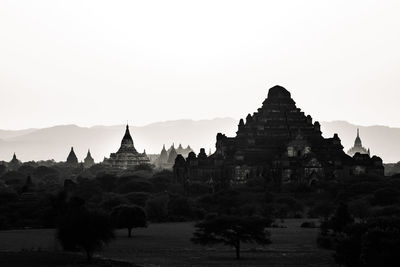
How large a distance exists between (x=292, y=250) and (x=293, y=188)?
260ft

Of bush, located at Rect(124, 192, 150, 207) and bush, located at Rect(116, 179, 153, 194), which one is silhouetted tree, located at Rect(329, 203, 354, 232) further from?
bush, located at Rect(116, 179, 153, 194)

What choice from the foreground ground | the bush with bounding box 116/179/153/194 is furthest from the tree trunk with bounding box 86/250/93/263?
the bush with bounding box 116/179/153/194

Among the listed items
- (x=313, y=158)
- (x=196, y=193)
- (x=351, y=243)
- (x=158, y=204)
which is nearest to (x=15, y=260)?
(x=351, y=243)

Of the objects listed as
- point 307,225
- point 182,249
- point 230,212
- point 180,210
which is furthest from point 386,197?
point 182,249

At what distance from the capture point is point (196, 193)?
178 metres

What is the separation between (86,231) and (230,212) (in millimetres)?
52009

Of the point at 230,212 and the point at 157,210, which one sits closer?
the point at 230,212

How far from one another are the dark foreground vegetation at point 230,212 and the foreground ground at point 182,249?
1.02 metres

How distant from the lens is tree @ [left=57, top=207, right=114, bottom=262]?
84688mm

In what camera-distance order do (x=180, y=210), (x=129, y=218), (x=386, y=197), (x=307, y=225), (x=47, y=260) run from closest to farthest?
(x=47, y=260)
(x=129, y=218)
(x=307, y=225)
(x=386, y=197)
(x=180, y=210)

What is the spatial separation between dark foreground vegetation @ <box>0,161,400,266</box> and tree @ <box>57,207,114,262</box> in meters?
0.08

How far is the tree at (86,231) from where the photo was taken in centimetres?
8469

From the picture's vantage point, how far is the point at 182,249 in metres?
93.1

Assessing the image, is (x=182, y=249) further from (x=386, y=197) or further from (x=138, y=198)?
(x=138, y=198)
